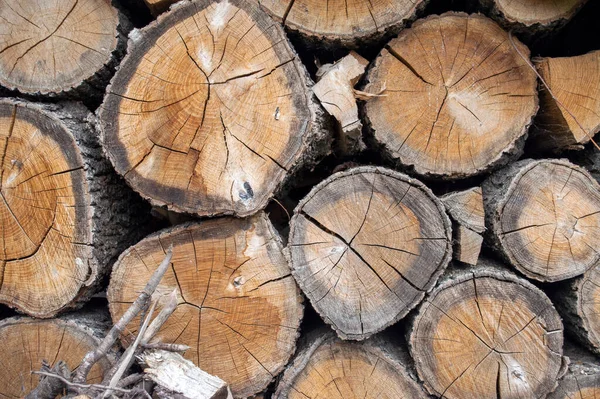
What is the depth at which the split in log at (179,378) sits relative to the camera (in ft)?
5.24

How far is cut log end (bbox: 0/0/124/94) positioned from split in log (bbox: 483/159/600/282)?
161 cm

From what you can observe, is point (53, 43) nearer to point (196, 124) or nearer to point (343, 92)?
point (196, 124)

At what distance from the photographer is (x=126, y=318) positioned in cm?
164

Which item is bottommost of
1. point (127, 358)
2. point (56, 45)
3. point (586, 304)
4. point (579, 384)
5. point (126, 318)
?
point (579, 384)

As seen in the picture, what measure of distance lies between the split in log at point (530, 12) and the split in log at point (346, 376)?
1350mm

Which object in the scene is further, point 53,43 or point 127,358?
point 53,43

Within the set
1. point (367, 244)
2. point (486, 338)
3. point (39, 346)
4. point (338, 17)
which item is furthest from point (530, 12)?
point (39, 346)

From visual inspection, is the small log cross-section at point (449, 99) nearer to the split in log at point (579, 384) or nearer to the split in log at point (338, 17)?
the split in log at point (338, 17)

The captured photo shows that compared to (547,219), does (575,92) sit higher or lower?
higher

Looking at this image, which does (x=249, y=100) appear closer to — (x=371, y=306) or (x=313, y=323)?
(x=371, y=306)

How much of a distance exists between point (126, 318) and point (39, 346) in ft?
1.56

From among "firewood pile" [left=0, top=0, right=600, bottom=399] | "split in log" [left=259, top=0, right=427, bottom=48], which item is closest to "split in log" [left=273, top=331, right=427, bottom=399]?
"firewood pile" [left=0, top=0, right=600, bottom=399]

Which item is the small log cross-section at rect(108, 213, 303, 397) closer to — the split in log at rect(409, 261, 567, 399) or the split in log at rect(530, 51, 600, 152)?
the split in log at rect(409, 261, 567, 399)

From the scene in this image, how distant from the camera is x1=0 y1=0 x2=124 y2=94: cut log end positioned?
1.77 meters
